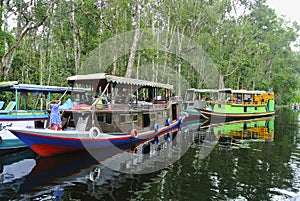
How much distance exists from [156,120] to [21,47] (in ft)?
50.6

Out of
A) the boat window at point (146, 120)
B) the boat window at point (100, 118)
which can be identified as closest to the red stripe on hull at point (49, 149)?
the boat window at point (100, 118)

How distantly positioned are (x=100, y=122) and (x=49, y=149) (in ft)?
7.94

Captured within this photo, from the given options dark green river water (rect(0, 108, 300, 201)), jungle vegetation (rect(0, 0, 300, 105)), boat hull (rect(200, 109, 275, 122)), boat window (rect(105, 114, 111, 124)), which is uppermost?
jungle vegetation (rect(0, 0, 300, 105))

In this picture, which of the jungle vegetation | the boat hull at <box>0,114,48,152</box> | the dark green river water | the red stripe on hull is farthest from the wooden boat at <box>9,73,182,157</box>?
the jungle vegetation

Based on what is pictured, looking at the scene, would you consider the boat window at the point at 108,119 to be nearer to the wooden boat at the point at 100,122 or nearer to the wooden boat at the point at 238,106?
the wooden boat at the point at 100,122

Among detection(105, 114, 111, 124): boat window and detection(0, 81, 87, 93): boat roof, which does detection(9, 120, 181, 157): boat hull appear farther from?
detection(0, 81, 87, 93): boat roof

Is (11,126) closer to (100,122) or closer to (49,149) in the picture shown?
(49,149)

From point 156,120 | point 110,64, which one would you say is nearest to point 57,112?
point 156,120

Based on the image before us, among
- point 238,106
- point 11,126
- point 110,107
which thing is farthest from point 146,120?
point 238,106

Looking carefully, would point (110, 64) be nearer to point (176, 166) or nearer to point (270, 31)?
point (176, 166)

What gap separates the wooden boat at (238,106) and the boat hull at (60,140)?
14654mm

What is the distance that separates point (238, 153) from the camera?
41.8ft

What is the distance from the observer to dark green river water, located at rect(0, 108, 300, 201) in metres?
7.63

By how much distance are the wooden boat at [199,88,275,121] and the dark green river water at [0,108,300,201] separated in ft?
40.3
